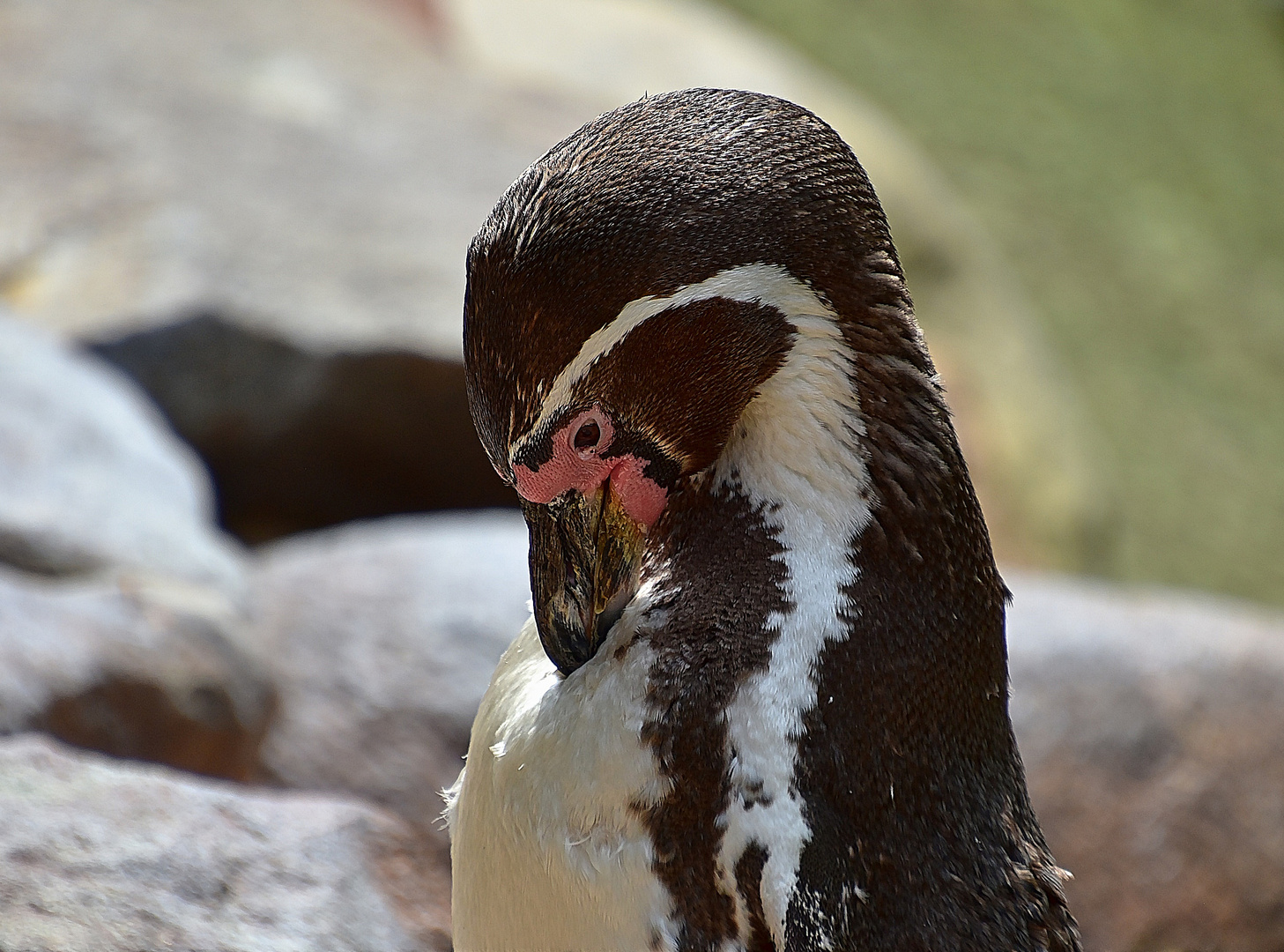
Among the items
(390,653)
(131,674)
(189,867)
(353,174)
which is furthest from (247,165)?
(189,867)

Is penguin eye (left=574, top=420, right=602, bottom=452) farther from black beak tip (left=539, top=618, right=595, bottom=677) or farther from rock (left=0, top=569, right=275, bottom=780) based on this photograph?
rock (left=0, top=569, right=275, bottom=780)

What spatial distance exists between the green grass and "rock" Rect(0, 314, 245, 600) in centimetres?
274

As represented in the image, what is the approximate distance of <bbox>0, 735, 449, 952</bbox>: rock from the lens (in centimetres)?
128

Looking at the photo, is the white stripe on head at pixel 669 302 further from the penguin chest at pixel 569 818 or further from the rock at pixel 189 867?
the rock at pixel 189 867

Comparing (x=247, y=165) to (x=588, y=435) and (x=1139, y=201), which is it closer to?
(x=588, y=435)

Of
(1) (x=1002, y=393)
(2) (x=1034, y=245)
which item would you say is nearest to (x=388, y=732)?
(1) (x=1002, y=393)

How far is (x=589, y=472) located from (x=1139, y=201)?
5.73 metres

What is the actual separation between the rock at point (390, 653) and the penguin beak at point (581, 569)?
1.11 meters

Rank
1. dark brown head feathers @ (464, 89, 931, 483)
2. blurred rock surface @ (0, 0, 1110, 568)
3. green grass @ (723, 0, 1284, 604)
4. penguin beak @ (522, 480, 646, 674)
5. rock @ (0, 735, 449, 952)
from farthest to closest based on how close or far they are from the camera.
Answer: green grass @ (723, 0, 1284, 604) < blurred rock surface @ (0, 0, 1110, 568) < rock @ (0, 735, 449, 952) < penguin beak @ (522, 480, 646, 674) < dark brown head feathers @ (464, 89, 931, 483)

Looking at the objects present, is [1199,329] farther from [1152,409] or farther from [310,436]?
[310,436]

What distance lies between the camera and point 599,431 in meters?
1.06

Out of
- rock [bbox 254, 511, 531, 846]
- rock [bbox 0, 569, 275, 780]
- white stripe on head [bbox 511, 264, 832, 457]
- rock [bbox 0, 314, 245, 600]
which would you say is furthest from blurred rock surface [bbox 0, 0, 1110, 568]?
white stripe on head [bbox 511, 264, 832, 457]

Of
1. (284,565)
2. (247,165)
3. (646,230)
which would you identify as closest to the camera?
(646,230)

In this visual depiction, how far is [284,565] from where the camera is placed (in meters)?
2.61
